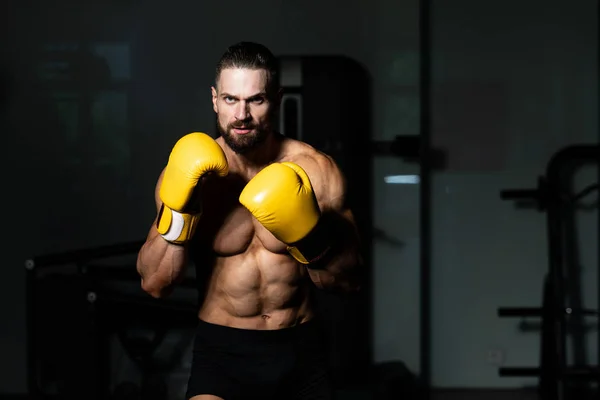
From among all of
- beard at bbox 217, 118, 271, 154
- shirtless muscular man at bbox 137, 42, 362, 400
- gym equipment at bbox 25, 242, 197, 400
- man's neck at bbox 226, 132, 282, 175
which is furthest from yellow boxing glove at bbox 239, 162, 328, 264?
gym equipment at bbox 25, 242, 197, 400

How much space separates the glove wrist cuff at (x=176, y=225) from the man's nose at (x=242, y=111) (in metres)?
0.25

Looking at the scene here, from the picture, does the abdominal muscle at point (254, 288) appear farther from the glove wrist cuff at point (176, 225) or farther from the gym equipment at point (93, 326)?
the gym equipment at point (93, 326)

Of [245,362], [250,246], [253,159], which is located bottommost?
[245,362]

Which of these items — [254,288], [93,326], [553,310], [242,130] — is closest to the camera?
[242,130]

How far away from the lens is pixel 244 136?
1.97 metres

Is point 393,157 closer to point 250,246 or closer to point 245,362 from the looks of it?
point 250,246

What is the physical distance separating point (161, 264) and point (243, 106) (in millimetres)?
439

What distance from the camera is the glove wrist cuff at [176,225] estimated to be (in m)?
1.90

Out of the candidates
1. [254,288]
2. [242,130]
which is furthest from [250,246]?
[242,130]

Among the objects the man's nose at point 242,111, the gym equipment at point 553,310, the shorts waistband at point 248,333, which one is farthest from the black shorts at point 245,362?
the gym equipment at point 553,310

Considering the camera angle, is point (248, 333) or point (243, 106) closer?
point (243, 106)

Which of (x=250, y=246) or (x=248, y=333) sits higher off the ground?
(x=250, y=246)

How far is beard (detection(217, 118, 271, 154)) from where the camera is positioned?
1962 mm

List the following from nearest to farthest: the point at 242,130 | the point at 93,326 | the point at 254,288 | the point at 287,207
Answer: the point at 287,207, the point at 242,130, the point at 254,288, the point at 93,326
